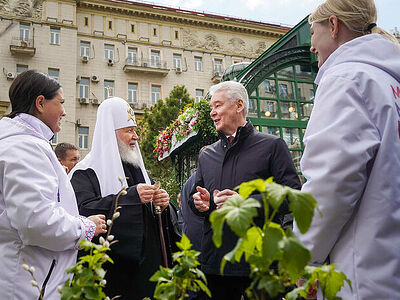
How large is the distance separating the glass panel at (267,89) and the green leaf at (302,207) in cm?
768

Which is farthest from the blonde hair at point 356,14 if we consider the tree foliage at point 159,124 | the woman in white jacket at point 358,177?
the tree foliage at point 159,124

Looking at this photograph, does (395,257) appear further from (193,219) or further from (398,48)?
(193,219)

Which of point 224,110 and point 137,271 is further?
point 224,110

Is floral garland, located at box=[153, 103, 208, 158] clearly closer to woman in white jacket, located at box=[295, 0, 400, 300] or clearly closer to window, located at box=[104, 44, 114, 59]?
woman in white jacket, located at box=[295, 0, 400, 300]

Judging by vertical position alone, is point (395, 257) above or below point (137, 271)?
above

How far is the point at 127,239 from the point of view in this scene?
8.59ft

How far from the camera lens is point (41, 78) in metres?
2.25

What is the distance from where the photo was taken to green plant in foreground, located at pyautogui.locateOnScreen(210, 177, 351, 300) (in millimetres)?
671

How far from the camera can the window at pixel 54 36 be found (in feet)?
85.0

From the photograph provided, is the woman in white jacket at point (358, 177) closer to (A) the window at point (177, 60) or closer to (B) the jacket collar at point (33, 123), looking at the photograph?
(B) the jacket collar at point (33, 123)

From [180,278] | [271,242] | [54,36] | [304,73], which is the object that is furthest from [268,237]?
[54,36]

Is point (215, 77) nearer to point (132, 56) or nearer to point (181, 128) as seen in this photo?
point (132, 56)

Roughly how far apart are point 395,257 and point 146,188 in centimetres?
173

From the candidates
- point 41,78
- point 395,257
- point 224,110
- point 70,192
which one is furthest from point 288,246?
point 224,110
